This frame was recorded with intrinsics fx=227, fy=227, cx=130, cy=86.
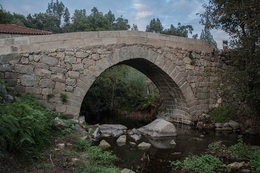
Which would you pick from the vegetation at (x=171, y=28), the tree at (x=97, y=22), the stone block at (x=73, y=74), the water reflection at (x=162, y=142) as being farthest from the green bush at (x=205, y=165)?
the vegetation at (x=171, y=28)

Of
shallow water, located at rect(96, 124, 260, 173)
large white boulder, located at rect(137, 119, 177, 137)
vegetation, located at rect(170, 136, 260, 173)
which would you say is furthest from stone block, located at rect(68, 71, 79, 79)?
vegetation, located at rect(170, 136, 260, 173)

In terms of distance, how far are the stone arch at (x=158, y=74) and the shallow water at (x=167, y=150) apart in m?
1.48

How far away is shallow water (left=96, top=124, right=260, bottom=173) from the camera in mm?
4320

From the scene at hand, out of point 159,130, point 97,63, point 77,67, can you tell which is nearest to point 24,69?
point 77,67

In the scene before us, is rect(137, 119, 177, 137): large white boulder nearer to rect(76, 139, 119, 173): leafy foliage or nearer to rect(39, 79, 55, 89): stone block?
rect(76, 139, 119, 173): leafy foliage

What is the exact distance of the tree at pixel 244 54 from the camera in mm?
5475

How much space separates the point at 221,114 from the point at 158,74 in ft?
8.97

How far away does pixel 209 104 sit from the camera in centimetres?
889

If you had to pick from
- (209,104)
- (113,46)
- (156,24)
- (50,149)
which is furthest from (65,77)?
(156,24)

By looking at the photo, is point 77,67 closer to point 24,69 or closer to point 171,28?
point 24,69

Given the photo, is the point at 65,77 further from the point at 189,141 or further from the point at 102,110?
the point at 102,110

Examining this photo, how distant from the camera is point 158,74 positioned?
27.9 ft

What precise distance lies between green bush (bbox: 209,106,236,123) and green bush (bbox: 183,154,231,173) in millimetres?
4117

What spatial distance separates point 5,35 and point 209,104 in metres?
13.6
